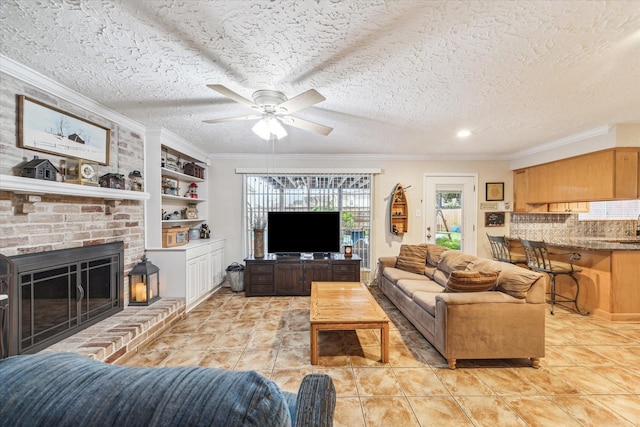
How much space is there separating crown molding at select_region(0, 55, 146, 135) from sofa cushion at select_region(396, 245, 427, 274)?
13.2 feet

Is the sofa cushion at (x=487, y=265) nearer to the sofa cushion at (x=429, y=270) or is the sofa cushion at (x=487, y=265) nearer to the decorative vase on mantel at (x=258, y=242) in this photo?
the sofa cushion at (x=429, y=270)

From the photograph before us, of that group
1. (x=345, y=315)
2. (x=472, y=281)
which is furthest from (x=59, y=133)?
(x=472, y=281)

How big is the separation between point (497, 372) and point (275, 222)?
3433 mm

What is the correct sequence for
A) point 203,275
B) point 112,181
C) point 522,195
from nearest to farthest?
point 112,181 → point 203,275 → point 522,195

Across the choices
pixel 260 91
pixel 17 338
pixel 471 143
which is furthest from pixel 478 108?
pixel 17 338

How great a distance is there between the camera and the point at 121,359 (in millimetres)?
2369

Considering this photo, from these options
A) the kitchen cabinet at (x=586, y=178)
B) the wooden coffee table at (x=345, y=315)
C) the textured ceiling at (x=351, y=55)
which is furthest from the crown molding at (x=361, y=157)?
the wooden coffee table at (x=345, y=315)

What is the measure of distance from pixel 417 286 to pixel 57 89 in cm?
405

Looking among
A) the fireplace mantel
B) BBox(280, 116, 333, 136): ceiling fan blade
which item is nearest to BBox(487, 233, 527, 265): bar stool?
BBox(280, 116, 333, 136): ceiling fan blade

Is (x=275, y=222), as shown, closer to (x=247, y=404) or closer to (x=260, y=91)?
(x=260, y=91)

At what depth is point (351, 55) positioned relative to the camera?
1.84 meters

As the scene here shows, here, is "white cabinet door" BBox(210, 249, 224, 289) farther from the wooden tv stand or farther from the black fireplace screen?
the black fireplace screen

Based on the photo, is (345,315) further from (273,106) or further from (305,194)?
(305,194)

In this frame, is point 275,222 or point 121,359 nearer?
point 121,359
